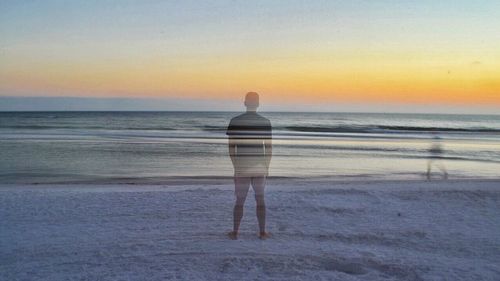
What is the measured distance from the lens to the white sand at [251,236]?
466 cm

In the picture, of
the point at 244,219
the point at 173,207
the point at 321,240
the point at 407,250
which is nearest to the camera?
the point at 407,250

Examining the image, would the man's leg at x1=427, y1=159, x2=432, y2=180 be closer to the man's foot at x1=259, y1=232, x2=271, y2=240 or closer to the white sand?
the white sand

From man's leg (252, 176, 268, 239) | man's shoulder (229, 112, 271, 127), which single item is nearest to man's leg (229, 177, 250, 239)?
man's leg (252, 176, 268, 239)

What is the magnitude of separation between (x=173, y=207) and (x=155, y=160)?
9013 millimetres

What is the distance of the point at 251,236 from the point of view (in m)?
5.86

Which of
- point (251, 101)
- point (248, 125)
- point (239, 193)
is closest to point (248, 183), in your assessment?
point (239, 193)

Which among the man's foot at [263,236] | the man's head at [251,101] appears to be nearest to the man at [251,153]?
the man's head at [251,101]

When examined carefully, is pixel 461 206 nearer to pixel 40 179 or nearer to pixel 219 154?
pixel 40 179

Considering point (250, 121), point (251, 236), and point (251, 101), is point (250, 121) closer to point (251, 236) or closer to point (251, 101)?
point (251, 101)

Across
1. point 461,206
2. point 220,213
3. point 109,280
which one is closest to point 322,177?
point 461,206

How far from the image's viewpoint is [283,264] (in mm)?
4828

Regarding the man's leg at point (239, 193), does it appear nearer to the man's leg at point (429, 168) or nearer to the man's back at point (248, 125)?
the man's back at point (248, 125)

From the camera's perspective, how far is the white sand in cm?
466

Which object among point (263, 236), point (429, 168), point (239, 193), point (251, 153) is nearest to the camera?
point (251, 153)
